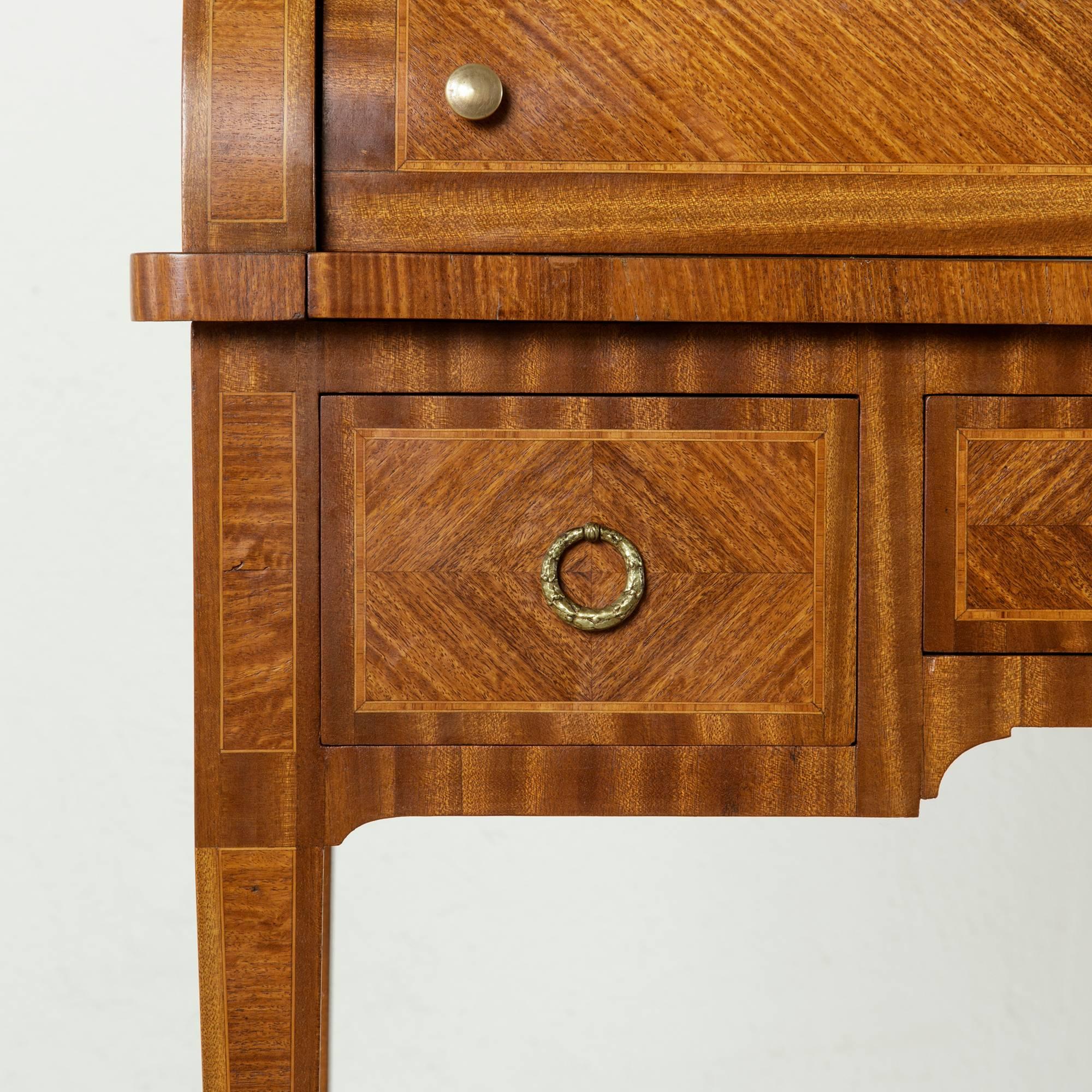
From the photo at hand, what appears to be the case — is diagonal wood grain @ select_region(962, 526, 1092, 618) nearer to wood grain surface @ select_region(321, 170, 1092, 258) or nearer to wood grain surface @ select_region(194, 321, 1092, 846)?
wood grain surface @ select_region(194, 321, 1092, 846)

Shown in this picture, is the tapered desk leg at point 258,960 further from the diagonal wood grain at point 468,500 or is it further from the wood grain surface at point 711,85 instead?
the wood grain surface at point 711,85

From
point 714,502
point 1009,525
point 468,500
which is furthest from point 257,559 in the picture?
point 1009,525

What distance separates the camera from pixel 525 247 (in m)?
0.65

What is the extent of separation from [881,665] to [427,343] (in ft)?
0.91

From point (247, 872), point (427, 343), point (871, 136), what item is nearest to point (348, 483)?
point (427, 343)

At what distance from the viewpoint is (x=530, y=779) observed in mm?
659

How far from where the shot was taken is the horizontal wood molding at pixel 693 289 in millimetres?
622

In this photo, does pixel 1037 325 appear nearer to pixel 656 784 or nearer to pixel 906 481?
pixel 906 481

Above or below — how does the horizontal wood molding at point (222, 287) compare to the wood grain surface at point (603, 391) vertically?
above

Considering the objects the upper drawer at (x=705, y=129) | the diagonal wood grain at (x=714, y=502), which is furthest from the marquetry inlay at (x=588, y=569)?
the upper drawer at (x=705, y=129)

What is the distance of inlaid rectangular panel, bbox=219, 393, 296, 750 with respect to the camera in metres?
0.65

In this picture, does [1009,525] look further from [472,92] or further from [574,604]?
[472,92]

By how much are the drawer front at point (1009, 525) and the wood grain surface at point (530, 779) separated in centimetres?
13

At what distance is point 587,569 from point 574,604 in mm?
19
